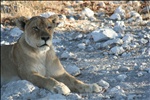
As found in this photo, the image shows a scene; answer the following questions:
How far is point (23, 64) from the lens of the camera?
5.31 m

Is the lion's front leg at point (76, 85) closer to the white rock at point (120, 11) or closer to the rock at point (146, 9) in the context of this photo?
the white rock at point (120, 11)

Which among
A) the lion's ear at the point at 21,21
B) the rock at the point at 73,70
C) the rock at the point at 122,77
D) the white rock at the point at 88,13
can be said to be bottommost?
the rock at the point at 73,70

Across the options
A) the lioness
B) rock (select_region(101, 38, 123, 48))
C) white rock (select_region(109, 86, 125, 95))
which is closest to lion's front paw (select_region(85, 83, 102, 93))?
the lioness

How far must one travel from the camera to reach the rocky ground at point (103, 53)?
4.85 meters

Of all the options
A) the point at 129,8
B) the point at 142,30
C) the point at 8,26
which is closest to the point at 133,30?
the point at 142,30

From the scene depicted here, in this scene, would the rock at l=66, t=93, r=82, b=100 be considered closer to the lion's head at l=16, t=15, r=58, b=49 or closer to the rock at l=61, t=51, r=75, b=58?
the lion's head at l=16, t=15, r=58, b=49

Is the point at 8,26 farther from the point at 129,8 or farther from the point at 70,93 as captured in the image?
the point at 70,93

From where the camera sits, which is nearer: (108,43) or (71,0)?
(108,43)

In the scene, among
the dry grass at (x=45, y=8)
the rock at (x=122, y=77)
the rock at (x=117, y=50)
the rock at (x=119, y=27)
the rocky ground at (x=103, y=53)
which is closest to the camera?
the rocky ground at (x=103, y=53)

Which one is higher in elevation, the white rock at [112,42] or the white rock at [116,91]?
the white rock at [112,42]

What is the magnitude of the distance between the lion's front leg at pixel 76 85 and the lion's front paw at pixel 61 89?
0.18m

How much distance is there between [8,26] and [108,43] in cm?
216

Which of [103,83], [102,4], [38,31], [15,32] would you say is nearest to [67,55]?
[38,31]

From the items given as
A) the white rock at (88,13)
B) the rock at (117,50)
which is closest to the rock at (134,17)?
the white rock at (88,13)
